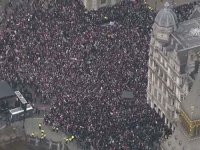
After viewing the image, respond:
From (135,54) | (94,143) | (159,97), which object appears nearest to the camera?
(94,143)

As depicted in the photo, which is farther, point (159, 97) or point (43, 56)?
point (43, 56)

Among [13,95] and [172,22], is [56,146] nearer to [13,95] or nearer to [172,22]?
[13,95]

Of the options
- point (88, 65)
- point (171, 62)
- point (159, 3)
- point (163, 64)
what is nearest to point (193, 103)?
point (171, 62)

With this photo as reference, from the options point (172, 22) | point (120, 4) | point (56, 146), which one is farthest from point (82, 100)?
point (120, 4)

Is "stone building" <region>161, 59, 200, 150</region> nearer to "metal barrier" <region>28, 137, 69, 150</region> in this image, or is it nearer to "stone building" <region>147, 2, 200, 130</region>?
"stone building" <region>147, 2, 200, 130</region>

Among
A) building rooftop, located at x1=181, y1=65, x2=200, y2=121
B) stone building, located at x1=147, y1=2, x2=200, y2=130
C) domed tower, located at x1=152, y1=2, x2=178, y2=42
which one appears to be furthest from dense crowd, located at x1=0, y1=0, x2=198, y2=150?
building rooftop, located at x1=181, y1=65, x2=200, y2=121

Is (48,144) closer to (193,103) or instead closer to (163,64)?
(163,64)

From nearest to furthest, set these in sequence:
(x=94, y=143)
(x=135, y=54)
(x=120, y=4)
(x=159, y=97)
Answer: (x=94, y=143) < (x=159, y=97) < (x=135, y=54) < (x=120, y=4)

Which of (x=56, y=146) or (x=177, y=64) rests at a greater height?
(x=177, y=64)
